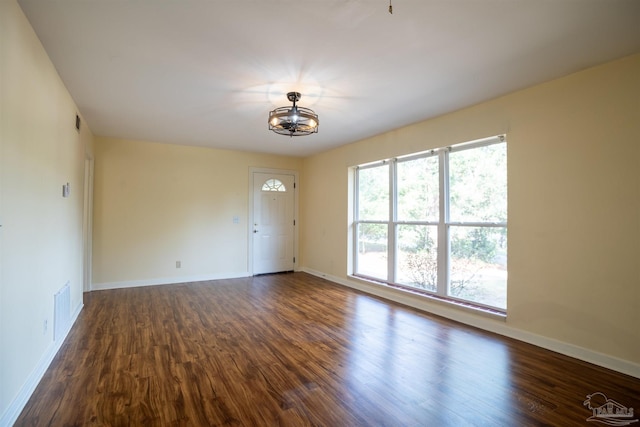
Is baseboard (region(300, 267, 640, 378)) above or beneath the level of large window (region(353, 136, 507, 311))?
beneath

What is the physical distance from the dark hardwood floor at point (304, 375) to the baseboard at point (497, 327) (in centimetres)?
9

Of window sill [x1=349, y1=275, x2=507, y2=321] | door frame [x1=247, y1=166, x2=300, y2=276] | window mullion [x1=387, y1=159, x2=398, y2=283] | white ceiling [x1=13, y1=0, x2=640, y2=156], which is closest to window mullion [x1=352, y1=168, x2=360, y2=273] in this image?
window sill [x1=349, y1=275, x2=507, y2=321]

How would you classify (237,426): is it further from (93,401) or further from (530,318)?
(530,318)

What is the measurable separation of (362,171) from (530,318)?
3178 millimetres

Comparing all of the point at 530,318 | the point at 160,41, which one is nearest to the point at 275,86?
the point at 160,41

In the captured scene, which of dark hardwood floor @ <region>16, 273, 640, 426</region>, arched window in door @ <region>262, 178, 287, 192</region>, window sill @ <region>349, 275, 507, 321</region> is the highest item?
arched window in door @ <region>262, 178, 287, 192</region>

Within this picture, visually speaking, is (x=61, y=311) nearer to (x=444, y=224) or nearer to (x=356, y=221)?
(x=356, y=221)

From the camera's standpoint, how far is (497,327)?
127 inches

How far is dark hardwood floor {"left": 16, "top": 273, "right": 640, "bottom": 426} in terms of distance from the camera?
74.2 inches

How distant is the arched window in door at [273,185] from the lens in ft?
20.8

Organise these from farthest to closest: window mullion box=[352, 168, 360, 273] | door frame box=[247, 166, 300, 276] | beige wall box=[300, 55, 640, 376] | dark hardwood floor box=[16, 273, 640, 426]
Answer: door frame box=[247, 166, 300, 276] → window mullion box=[352, 168, 360, 273] → beige wall box=[300, 55, 640, 376] → dark hardwood floor box=[16, 273, 640, 426]

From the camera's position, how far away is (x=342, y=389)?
84.7 inches

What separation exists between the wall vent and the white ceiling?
197 centimetres

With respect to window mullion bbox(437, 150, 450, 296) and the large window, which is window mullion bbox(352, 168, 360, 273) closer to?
the large window
